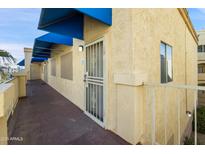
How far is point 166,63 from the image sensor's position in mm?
3951

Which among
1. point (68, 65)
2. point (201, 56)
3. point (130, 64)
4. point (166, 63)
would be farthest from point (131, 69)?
point (201, 56)

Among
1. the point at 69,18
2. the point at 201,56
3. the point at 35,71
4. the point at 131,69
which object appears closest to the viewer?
the point at 131,69

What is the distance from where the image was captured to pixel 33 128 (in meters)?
3.12

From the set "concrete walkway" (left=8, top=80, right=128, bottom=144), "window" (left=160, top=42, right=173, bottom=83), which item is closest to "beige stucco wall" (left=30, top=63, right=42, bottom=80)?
"concrete walkway" (left=8, top=80, right=128, bottom=144)

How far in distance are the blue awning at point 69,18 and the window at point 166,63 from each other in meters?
1.80

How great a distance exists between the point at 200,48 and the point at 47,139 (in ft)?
76.2

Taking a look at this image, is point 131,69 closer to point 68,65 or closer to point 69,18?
point 69,18

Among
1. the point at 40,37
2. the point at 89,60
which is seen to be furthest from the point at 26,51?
the point at 89,60

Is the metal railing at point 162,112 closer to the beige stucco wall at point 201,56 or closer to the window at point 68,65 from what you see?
the window at point 68,65

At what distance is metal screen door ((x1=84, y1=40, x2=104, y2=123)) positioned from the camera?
330 centimetres

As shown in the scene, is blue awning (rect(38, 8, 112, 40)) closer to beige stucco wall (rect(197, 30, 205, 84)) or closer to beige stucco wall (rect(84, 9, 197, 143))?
beige stucco wall (rect(84, 9, 197, 143))

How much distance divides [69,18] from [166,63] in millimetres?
3015
